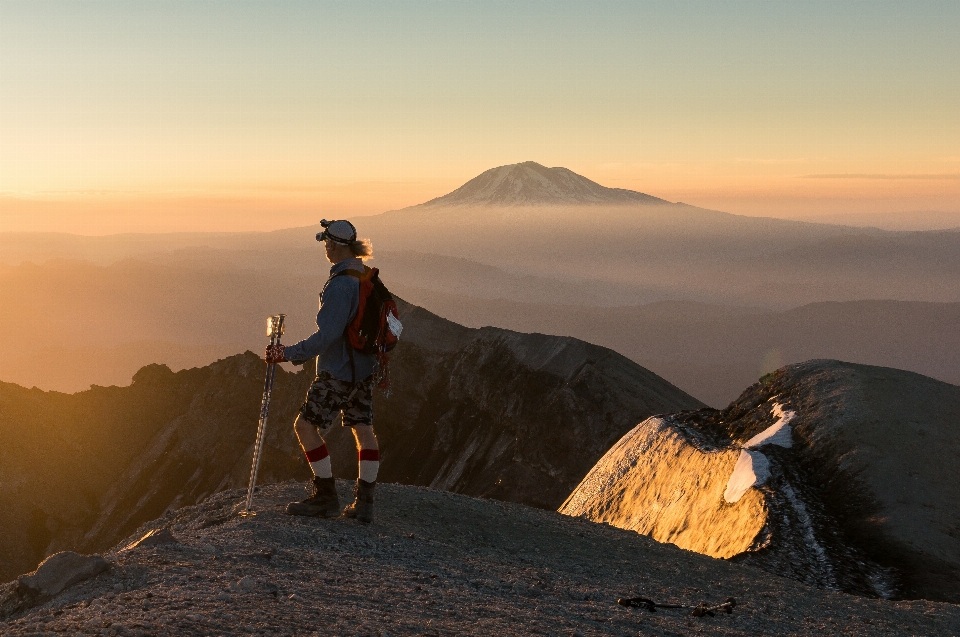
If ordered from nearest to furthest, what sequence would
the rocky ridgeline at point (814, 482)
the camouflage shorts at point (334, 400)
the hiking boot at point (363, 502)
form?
the camouflage shorts at point (334, 400)
the hiking boot at point (363, 502)
the rocky ridgeline at point (814, 482)

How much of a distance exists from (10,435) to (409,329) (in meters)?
23.3

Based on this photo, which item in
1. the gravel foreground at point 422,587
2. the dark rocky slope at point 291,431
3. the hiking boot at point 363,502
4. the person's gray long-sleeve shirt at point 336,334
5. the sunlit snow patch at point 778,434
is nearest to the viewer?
the gravel foreground at point 422,587

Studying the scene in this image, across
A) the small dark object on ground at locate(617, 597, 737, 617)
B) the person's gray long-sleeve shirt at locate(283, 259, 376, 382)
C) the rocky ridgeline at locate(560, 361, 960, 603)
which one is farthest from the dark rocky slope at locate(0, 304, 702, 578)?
the small dark object on ground at locate(617, 597, 737, 617)

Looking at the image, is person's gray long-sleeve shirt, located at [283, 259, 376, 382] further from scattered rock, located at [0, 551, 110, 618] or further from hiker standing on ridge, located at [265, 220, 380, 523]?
scattered rock, located at [0, 551, 110, 618]

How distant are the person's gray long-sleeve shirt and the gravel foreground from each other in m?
1.61

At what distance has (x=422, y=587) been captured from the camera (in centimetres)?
649

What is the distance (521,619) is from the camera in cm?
583

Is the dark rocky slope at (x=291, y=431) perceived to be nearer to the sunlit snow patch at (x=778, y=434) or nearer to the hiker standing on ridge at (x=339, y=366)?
the sunlit snow patch at (x=778, y=434)

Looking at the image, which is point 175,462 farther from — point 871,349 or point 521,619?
point 871,349

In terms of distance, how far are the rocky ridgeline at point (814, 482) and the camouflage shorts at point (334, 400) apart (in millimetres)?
4857

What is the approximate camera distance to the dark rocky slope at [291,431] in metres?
34.8

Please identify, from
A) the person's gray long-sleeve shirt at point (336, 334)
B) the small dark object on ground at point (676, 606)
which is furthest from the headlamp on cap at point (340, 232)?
the small dark object on ground at point (676, 606)

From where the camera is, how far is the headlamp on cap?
347 inches

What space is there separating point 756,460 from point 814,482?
0.96 m
